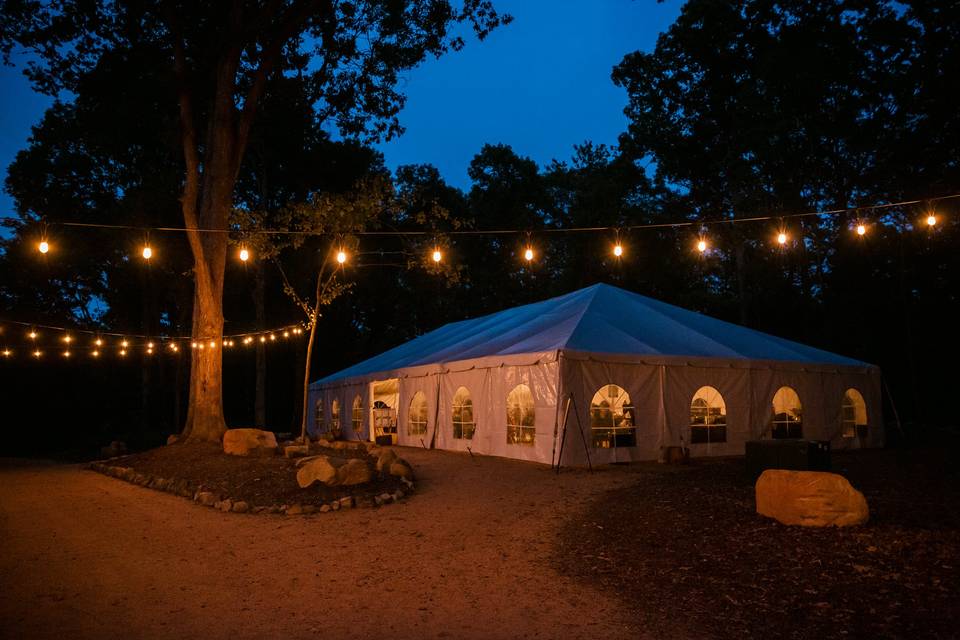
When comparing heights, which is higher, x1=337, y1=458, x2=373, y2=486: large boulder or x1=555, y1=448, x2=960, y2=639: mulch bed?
x1=337, y1=458, x2=373, y2=486: large boulder

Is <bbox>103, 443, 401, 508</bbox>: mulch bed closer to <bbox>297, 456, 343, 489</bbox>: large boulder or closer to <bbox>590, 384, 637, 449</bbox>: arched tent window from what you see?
<bbox>297, 456, 343, 489</bbox>: large boulder

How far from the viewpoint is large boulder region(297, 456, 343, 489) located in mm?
7520

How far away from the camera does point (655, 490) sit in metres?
7.54

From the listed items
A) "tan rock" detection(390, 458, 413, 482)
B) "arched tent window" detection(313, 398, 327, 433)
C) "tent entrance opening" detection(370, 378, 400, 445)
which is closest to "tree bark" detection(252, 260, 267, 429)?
"arched tent window" detection(313, 398, 327, 433)

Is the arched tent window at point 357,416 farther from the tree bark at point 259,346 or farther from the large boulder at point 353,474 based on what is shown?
the large boulder at point 353,474

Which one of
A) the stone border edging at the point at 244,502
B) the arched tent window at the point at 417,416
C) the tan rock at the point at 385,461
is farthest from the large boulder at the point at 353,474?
the arched tent window at the point at 417,416

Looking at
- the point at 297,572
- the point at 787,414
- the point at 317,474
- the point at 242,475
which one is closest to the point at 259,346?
the point at 242,475

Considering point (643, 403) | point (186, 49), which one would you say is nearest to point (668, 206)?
point (643, 403)

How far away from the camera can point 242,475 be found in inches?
332

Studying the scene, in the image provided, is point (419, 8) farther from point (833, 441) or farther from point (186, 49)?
point (833, 441)

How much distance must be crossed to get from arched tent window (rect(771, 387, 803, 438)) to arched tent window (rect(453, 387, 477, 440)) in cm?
604

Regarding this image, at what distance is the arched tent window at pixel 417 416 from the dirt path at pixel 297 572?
631 centimetres

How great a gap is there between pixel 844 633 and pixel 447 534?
3.44m

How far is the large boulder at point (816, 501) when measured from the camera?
5094mm
